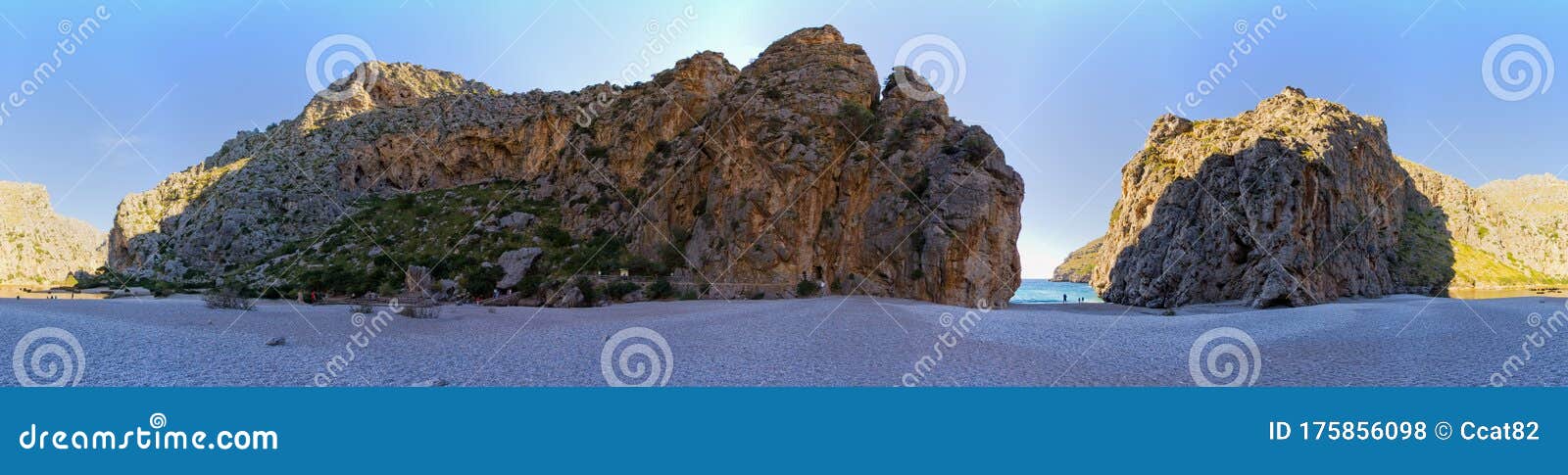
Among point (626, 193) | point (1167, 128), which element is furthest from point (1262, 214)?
point (626, 193)

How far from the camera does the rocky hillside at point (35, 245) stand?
75.1 meters

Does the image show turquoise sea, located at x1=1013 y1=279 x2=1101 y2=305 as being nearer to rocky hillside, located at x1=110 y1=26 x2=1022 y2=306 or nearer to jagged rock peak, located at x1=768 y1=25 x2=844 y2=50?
rocky hillside, located at x1=110 y1=26 x2=1022 y2=306

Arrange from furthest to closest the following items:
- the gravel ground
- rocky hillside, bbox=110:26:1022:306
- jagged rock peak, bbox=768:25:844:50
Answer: jagged rock peak, bbox=768:25:844:50
rocky hillside, bbox=110:26:1022:306
the gravel ground

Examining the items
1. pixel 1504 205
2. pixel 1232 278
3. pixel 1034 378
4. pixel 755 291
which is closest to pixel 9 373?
pixel 1034 378

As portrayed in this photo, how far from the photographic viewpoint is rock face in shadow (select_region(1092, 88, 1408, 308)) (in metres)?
A: 47.7

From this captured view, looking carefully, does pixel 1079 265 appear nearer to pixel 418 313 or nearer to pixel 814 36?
pixel 814 36

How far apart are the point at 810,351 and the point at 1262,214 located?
52385 mm

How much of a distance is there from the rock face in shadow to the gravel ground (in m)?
35.3

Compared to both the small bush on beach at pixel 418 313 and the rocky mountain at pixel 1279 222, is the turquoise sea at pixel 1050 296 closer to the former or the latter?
the rocky mountain at pixel 1279 222

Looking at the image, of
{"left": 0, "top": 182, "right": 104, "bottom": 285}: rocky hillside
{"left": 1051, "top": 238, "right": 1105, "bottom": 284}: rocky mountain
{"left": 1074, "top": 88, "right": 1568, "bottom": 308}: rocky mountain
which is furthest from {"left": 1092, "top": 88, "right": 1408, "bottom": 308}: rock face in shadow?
{"left": 0, "top": 182, "right": 104, "bottom": 285}: rocky hillside

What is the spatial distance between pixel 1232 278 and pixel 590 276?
49956 millimetres

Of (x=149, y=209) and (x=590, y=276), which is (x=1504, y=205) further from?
(x=149, y=209)

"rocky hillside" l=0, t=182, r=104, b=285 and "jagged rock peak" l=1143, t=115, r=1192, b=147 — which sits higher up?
"jagged rock peak" l=1143, t=115, r=1192, b=147

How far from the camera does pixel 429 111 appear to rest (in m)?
63.5
